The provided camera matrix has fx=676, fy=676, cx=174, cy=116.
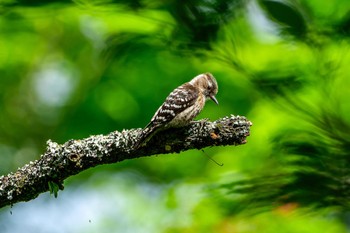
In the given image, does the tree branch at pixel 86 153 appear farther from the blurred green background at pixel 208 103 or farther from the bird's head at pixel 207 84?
the bird's head at pixel 207 84

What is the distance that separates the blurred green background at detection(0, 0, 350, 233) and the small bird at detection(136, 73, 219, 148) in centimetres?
9

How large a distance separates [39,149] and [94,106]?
1.62 metres

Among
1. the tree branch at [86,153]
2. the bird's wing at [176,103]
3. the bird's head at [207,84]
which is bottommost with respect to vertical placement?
the tree branch at [86,153]

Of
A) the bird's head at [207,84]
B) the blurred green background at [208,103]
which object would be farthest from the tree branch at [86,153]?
the bird's head at [207,84]

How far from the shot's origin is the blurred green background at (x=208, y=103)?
168 centimetres

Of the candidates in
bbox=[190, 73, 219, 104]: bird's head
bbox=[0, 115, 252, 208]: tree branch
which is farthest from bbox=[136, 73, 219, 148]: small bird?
→ bbox=[0, 115, 252, 208]: tree branch

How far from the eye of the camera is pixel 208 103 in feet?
15.6

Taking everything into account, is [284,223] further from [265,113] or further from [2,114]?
[2,114]

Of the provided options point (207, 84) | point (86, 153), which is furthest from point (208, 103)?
point (86, 153)

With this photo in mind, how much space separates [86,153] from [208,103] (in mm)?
2131

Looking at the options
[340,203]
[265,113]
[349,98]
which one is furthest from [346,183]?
[265,113]

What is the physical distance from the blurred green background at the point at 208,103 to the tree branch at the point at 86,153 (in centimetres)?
17

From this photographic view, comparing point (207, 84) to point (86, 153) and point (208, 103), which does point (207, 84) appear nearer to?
point (208, 103)

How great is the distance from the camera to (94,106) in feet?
15.0
